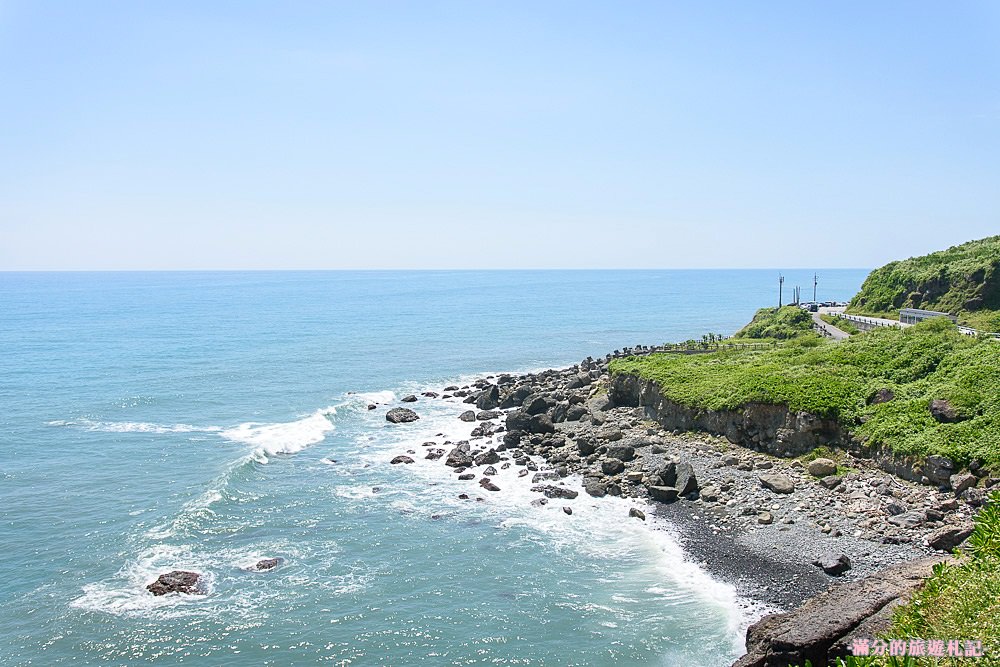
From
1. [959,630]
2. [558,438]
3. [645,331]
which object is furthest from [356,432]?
[645,331]

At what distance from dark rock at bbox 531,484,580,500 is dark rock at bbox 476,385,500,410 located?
1989 cm

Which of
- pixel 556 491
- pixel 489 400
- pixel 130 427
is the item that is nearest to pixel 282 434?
pixel 130 427

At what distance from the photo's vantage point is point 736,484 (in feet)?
108

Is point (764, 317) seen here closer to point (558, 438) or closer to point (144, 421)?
point (558, 438)

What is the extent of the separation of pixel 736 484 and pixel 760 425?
5826mm

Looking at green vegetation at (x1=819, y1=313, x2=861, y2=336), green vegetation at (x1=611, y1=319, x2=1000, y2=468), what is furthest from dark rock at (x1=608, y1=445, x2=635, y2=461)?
green vegetation at (x1=819, y1=313, x2=861, y2=336)

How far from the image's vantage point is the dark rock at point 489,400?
181ft

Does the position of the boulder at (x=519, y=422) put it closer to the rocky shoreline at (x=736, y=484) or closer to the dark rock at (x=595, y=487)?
the rocky shoreline at (x=736, y=484)

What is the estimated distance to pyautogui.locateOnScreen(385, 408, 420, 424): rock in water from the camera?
51969 millimetres

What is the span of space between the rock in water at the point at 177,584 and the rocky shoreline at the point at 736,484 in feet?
43.2

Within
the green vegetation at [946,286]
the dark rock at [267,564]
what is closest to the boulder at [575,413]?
the dark rock at [267,564]

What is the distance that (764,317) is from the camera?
79.2m

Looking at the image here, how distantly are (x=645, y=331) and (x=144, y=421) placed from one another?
80.7 metres

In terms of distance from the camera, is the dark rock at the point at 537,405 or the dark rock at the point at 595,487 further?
the dark rock at the point at 537,405
